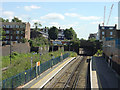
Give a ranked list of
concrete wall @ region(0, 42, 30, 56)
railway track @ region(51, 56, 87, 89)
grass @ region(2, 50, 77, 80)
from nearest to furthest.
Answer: railway track @ region(51, 56, 87, 89) < grass @ region(2, 50, 77, 80) < concrete wall @ region(0, 42, 30, 56)

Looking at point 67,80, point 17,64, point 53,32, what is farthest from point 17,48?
point 53,32

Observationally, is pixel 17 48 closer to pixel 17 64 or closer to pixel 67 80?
pixel 17 64

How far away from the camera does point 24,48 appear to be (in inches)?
2093

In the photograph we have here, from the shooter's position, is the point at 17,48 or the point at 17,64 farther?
the point at 17,48

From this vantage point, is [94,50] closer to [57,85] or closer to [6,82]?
[57,85]

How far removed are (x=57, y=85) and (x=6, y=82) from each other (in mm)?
8019

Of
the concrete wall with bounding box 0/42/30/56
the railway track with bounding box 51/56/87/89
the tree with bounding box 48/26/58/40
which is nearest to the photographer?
the railway track with bounding box 51/56/87/89

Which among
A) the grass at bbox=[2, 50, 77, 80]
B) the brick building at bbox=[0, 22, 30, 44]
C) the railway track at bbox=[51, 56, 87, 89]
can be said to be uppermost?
the brick building at bbox=[0, 22, 30, 44]

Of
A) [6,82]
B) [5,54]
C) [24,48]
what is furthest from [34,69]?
[24,48]

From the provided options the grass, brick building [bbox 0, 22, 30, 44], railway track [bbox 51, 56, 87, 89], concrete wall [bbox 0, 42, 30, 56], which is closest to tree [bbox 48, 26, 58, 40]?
brick building [bbox 0, 22, 30, 44]

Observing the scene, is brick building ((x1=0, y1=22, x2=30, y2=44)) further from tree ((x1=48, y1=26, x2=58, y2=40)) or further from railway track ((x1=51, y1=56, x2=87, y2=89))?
railway track ((x1=51, y1=56, x2=87, y2=89))

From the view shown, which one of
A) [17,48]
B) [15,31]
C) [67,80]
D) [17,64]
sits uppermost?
[15,31]

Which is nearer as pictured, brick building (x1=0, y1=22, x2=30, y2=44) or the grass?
the grass

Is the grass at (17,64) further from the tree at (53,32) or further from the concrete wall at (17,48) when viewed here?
the tree at (53,32)
